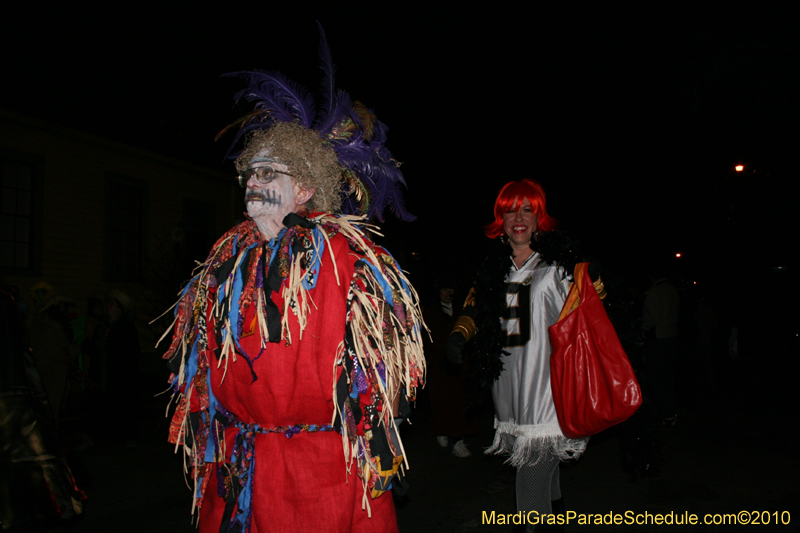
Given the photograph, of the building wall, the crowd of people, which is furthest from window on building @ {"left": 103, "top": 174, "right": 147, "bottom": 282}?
the crowd of people

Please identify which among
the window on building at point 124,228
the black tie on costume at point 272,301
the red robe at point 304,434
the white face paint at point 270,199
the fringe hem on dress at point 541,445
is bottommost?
the fringe hem on dress at point 541,445

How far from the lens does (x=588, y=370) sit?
2977 millimetres

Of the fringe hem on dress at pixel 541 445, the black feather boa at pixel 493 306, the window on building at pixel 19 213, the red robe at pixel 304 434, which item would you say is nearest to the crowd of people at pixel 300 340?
the red robe at pixel 304 434

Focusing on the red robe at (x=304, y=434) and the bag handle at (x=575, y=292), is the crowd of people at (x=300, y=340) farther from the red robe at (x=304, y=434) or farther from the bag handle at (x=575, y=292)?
the bag handle at (x=575, y=292)

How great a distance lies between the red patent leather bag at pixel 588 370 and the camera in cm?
293

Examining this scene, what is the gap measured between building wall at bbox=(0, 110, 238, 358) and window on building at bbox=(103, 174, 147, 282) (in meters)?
0.06

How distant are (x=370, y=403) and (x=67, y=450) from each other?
8.73 ft

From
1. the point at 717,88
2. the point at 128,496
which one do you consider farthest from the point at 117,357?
the point at 717,88

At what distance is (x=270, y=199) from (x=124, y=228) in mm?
10613

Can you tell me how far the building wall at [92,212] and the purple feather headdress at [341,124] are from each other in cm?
718

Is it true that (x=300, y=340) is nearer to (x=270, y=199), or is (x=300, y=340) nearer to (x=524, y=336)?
(x=270, y=199)

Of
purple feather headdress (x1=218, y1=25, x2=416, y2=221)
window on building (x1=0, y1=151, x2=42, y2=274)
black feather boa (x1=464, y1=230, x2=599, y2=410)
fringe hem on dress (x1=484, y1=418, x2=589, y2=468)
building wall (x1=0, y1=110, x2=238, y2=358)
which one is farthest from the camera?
building wall (x1=0, y1=110, x2=238, y2=358)

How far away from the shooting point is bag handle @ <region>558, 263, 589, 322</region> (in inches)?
122

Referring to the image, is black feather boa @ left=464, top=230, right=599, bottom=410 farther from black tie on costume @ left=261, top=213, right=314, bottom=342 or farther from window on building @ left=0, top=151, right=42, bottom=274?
window on building @ left=0, top=151, right=42, bottom=274
